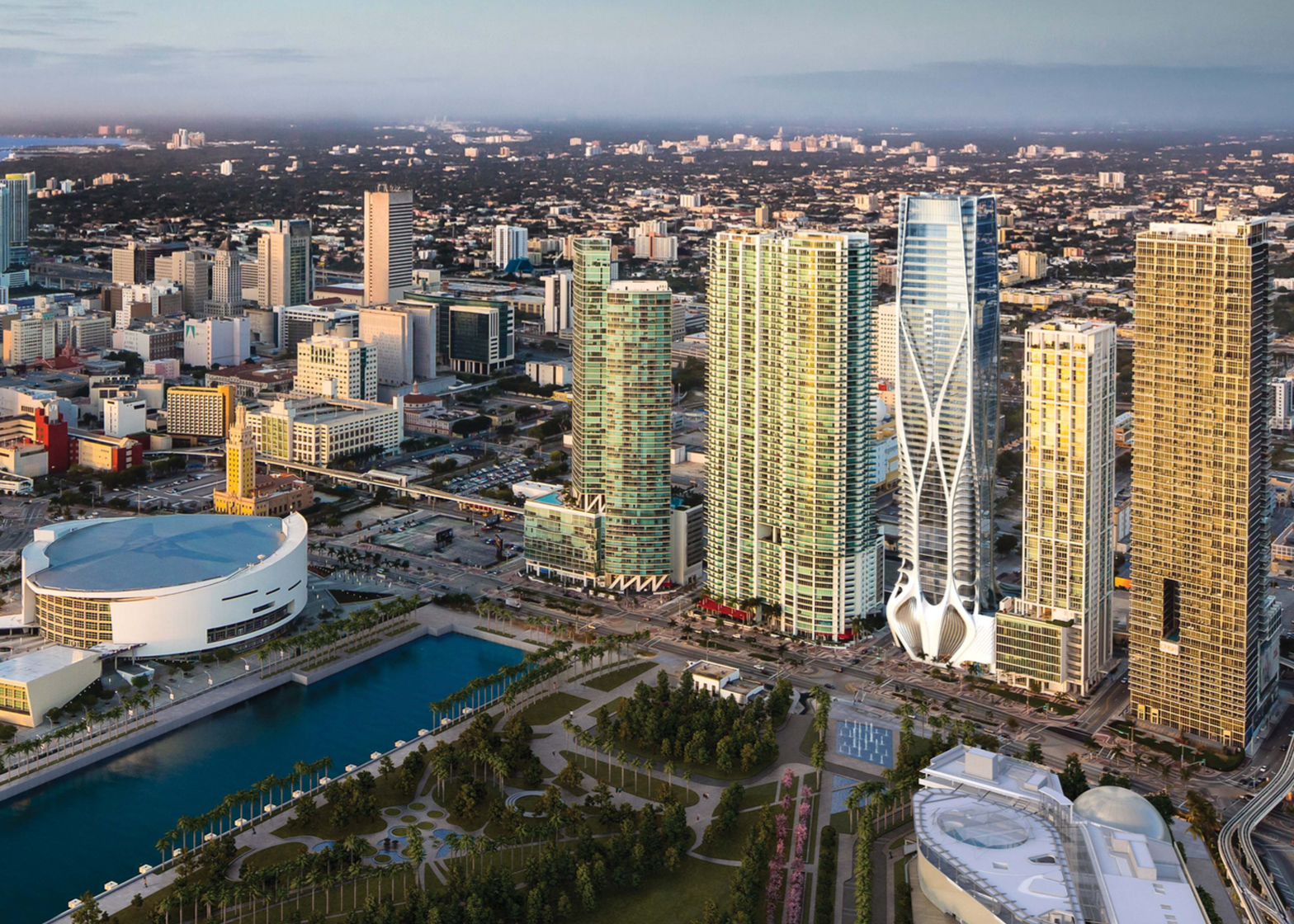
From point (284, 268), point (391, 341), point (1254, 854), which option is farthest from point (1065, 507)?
point (284, 268)

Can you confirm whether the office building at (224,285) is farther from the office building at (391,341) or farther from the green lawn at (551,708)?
the green lawn at (551,708)

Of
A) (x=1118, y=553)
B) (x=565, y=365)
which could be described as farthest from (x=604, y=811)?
(x=565, y=365)

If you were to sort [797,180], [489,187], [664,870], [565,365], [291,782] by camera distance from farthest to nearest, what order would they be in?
[489,187]
[797,180]
[565,365]
[291,782]
[664,870]

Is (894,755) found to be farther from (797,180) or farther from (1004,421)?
(797,180)

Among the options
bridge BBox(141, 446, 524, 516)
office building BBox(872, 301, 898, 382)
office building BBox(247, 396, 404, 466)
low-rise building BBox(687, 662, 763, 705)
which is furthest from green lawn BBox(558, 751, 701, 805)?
office building BBox(872, 301, 898, 382)

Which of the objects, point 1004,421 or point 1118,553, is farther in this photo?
point 1118,553

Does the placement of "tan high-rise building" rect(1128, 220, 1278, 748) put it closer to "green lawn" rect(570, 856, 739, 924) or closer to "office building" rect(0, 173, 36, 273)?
"green lawn" rect(570, 856, 739, 924)

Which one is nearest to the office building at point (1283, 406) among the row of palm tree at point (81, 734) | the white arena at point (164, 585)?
the white arena at point (164, 585)
